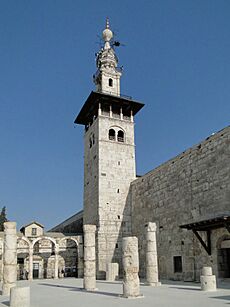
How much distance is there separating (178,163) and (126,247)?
8478mm

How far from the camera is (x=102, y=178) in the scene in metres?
23.8

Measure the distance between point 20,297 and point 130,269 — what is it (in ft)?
11.8

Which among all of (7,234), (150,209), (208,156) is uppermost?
(208,156)

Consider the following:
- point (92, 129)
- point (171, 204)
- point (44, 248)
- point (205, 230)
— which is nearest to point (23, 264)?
point (44, 248)

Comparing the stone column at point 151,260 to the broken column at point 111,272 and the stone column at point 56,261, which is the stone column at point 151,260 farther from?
the stone column at point 56,261

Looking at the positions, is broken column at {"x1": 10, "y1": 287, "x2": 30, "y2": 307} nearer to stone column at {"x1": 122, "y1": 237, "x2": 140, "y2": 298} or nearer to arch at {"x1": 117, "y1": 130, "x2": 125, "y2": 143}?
stone column at {"x1": 122, "y1": 237, "x2": 140, "y2": 298}

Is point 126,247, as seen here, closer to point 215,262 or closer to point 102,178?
point 215,262

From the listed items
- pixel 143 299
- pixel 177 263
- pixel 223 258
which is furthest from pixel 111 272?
pixel 143 299

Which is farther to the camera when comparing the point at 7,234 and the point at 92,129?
the point at 92,129

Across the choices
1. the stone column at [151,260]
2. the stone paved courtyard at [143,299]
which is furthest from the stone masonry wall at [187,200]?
the stone paved courtyard at [143,299]

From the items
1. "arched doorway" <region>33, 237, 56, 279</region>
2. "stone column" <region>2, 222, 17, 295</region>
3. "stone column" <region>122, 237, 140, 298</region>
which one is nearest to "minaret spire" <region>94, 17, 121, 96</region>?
"arched doorway" <region>33, 237, 56, 279</region>

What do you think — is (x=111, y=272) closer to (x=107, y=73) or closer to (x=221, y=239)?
(x=221, y=239)

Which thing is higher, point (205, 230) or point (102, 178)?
point (102, 178)

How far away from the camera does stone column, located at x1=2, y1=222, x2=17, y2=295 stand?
40.5ft
